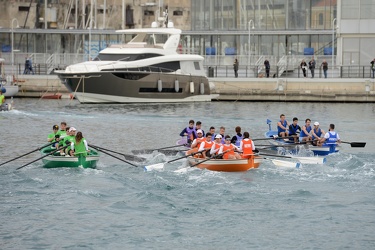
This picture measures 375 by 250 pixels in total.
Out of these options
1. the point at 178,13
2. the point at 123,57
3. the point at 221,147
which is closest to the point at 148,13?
the point at 178,13

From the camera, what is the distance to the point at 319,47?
86938 mm

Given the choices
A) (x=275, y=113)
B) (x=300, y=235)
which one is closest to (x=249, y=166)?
(x=300, y=235)

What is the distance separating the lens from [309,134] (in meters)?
44.9

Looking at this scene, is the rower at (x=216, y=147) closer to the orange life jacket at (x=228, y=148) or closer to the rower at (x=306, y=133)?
the orange life jacket at (x=228, y=148)

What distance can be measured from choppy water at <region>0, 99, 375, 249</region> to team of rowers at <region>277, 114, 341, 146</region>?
78 cm

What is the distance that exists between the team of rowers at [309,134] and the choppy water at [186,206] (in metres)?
0.78

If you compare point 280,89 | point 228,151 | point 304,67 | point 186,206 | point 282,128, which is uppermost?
point 304,67

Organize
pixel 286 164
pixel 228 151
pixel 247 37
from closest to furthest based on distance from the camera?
1. pixel 228 151
2. pixel 286 164
3. pixel 247 37

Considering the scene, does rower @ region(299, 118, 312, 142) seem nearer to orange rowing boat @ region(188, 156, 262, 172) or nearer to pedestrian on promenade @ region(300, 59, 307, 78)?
orange rowing boat @ region(188, 156, 262, 172)

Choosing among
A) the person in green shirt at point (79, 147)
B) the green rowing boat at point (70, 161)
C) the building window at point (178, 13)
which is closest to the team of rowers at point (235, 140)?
the green rowing boat at point (70, 161)

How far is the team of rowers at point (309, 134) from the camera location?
44188 mm

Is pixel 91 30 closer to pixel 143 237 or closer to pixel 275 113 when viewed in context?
pixel 275 113

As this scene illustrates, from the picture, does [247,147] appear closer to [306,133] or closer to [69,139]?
[306,133]

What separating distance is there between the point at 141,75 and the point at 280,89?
1059 centimetres
